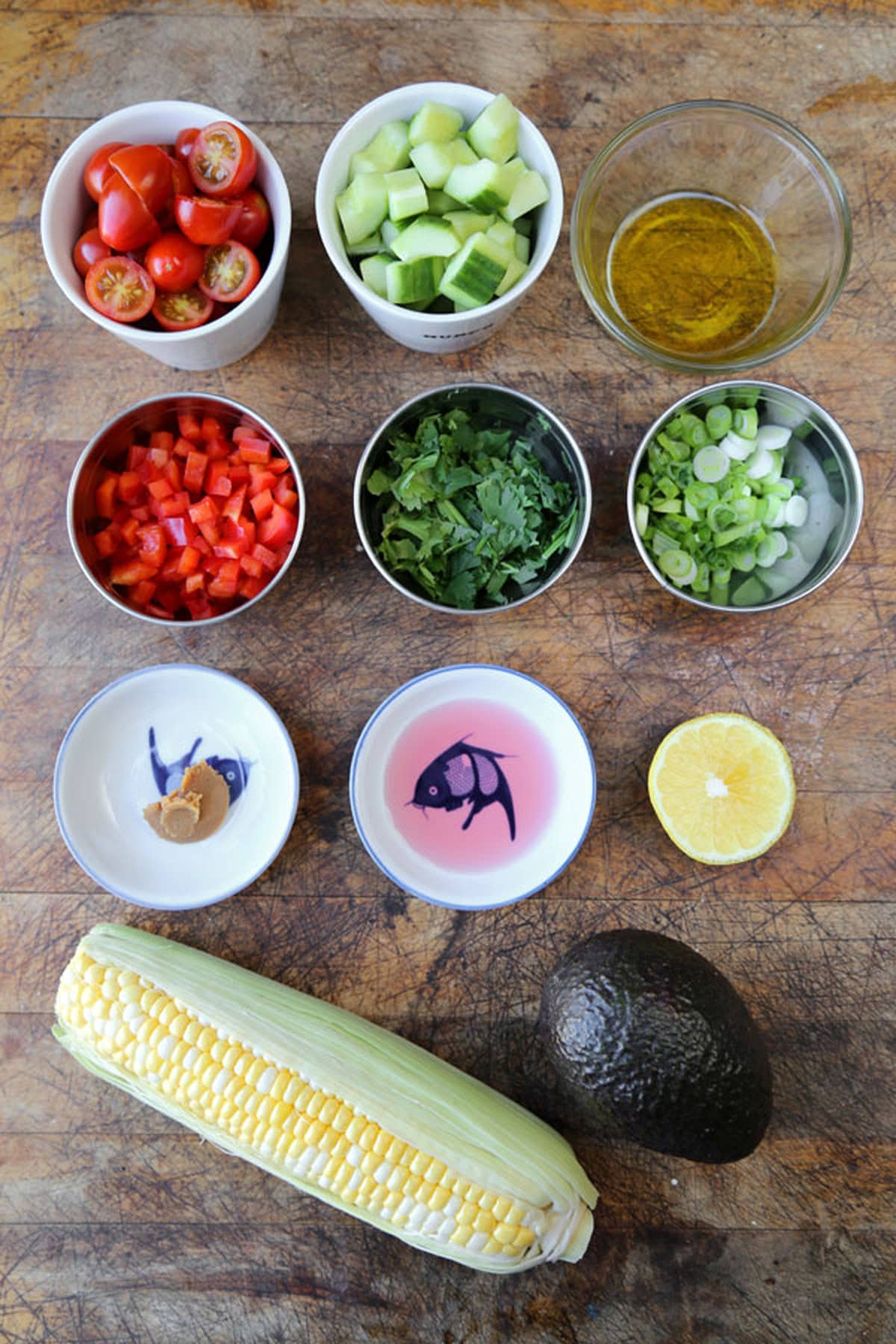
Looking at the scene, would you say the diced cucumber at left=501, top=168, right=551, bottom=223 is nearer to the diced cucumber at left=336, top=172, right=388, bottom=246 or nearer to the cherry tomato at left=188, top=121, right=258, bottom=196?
the diced cucumber at left=336, top=172, right=388, bottom=246

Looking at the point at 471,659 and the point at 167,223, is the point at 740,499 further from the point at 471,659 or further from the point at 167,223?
the point at 167,223

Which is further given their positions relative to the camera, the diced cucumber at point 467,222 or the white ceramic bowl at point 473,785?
the white ceramic bowl at point 473,785

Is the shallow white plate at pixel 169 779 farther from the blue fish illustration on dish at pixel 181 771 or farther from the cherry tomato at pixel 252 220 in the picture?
the cherry tomato at pixel 252 220

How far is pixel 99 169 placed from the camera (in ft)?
5.19

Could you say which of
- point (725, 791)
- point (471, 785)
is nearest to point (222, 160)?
point (471, 785)

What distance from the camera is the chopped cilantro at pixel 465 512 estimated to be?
1.70 meters

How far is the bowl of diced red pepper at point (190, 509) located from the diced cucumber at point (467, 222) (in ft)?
1.54

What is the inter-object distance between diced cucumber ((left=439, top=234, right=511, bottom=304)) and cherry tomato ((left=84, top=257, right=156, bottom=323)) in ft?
1.65

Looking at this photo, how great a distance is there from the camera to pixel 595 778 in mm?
1801

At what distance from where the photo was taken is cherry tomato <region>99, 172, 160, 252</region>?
1.55 metres

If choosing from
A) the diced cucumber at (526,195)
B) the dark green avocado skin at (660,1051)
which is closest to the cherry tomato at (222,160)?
the diced cucumber at (526,195)

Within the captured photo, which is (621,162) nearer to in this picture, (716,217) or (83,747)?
(716,217)

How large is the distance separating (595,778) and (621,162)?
116 centimetres

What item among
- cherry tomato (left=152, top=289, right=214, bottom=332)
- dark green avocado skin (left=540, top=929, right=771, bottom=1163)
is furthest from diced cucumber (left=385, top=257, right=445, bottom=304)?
dark green avocado skin (left=540, top=929, right=771, bottom=1163)
